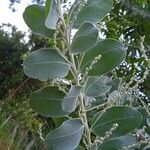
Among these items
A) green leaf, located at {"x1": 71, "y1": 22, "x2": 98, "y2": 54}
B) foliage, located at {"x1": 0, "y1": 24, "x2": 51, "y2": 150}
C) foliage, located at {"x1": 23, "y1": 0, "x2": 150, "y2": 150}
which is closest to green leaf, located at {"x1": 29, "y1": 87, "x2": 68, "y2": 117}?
foliage, located at {"x1": 23, "y1": 0, "x2": 150, "y2": 150}

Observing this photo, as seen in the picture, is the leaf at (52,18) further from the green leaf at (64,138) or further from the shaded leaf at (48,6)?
the green leaf at (64,138)

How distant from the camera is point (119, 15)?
4066 millimetres

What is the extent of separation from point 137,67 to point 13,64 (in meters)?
7.41

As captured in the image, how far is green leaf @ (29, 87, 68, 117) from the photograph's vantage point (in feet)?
3.87

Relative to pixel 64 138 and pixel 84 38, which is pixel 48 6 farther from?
pixel 64 138

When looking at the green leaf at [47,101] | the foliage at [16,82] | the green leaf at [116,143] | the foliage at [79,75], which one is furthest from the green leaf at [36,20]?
the foliage at [16,82]

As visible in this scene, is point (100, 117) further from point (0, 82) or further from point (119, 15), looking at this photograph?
point (0, 82)

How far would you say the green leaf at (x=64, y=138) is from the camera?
1096mm

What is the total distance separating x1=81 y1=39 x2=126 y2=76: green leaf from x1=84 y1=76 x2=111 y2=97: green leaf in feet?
0.06

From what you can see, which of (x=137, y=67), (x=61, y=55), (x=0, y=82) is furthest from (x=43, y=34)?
(x=0, y=82)

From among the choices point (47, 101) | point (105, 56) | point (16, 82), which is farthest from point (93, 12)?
point (16, 82)

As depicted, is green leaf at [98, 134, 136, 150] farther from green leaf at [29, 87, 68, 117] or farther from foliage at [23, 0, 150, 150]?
green leaf at [29, 87, 68, 117]

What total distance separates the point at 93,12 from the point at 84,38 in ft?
0.39

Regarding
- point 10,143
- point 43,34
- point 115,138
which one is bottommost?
point 10,143
